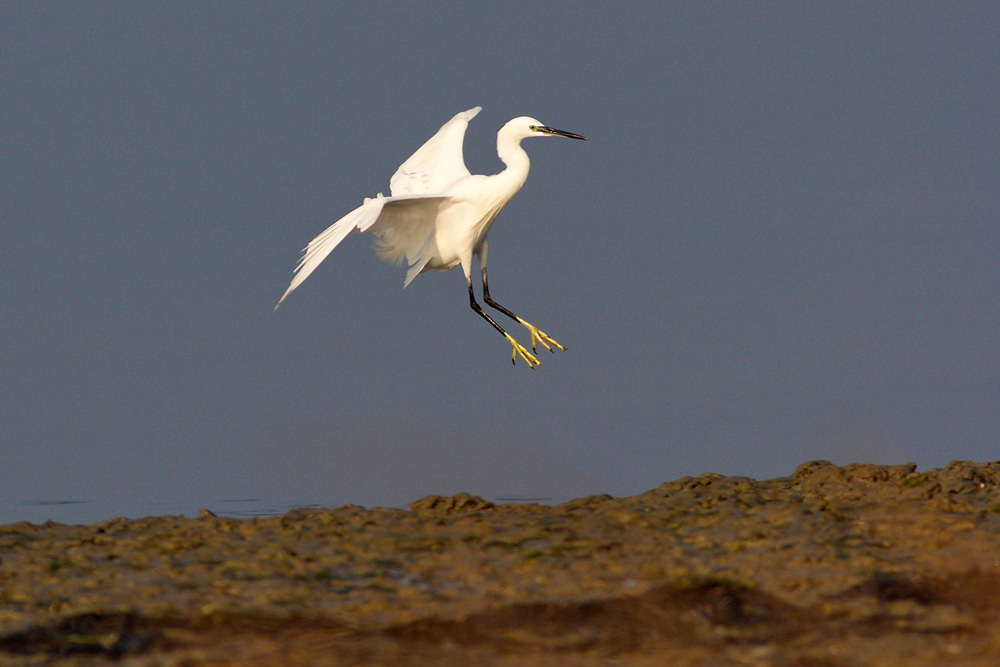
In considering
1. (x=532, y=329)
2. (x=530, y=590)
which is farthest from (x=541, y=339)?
(x=530, y=590)

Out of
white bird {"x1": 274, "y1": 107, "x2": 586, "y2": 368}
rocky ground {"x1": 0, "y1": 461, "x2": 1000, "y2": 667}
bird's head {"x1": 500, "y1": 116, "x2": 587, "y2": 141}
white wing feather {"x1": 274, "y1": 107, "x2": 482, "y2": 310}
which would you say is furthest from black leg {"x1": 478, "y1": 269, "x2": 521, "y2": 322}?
rocky ground {"x1": 0, "y1": 461, "x2": 1000, "y2": 667}

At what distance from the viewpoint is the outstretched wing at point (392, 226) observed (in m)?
10.5

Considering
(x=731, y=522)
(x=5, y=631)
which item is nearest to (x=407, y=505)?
(x=731, y=522)

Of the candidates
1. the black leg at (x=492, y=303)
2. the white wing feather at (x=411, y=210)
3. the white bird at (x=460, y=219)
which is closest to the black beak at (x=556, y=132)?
the white bird at (x=460, y=219)

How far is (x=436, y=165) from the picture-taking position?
13734 mm

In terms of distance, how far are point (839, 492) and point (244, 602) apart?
243 inches

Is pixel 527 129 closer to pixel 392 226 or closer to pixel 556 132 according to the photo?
pixel 556 132

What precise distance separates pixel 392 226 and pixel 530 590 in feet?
19.8

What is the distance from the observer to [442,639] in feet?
23.1

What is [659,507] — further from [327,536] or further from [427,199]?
[427,199]

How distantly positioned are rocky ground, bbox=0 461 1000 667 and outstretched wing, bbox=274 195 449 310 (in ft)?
8.94

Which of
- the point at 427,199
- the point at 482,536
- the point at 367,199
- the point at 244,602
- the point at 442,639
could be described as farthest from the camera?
the point at 427,199

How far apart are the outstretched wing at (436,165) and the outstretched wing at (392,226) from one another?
70 cm

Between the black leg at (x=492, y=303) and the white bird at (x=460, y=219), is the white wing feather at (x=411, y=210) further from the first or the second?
the black leg at (x=492, y=303)
